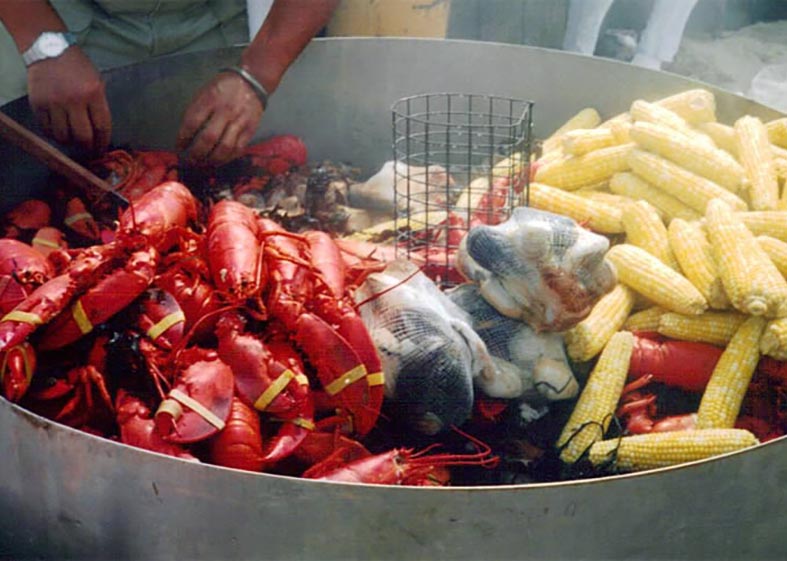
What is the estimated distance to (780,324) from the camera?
2.82 meters

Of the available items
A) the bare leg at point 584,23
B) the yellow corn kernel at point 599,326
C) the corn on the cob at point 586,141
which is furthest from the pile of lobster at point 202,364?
the bare leg at point 584,23

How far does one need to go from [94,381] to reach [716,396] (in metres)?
1.81

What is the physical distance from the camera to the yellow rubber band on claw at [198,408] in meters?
2.38

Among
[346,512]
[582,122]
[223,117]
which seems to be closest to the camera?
[346,512]

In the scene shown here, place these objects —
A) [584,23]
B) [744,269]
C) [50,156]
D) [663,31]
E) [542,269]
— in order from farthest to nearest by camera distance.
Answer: [663,31] < [584,23] < [50,156] < [744,269] < [542,269]

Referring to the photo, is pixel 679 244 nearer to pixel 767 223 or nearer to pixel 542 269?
pixel 767 223

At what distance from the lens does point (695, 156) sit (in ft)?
11.4

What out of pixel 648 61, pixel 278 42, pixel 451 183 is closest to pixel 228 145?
pixel 278 42

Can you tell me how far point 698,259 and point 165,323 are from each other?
1.74 metres

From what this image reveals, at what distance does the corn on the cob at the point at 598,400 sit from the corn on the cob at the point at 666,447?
0.06 meters

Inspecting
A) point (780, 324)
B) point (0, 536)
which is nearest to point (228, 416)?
point (0, 536)

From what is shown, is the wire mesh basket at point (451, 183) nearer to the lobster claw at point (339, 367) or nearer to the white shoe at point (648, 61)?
the lobster claw at point (339, 367)

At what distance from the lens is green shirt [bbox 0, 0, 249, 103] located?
4316mm

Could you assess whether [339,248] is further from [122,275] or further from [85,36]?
[85,36]
